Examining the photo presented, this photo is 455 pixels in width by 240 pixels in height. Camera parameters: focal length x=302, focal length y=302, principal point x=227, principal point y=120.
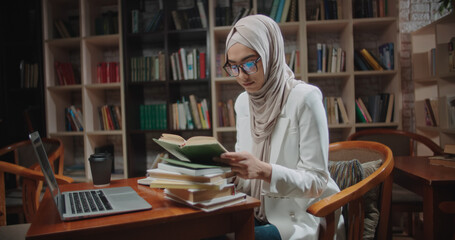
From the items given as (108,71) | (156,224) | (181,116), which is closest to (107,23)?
(108,71)

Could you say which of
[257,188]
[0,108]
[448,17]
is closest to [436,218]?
[257,188]

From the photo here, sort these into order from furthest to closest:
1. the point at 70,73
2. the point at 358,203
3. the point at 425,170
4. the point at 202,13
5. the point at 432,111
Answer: the point at 70,73 → the point at 202,13 → the point at 432,111 → the point at 425,170 → the point at 358,203

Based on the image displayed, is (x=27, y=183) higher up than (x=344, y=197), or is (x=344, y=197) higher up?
(x=344, y=197)

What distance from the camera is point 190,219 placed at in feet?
2.80

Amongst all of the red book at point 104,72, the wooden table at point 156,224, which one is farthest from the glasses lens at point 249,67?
the red book at point 104,72

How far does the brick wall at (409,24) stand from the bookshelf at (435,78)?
0.52ft

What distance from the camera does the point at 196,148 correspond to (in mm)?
812

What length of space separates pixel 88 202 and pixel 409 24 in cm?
341

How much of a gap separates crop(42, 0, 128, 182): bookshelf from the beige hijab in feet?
7.09

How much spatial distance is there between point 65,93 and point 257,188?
3083 millimetres

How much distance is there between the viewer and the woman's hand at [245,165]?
2.87 ft

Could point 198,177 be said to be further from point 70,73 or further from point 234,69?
point 70,73

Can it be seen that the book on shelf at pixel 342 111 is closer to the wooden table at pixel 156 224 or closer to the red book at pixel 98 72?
the wooden table at pixel 156 224

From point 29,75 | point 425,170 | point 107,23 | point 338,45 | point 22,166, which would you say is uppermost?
point 107,23
